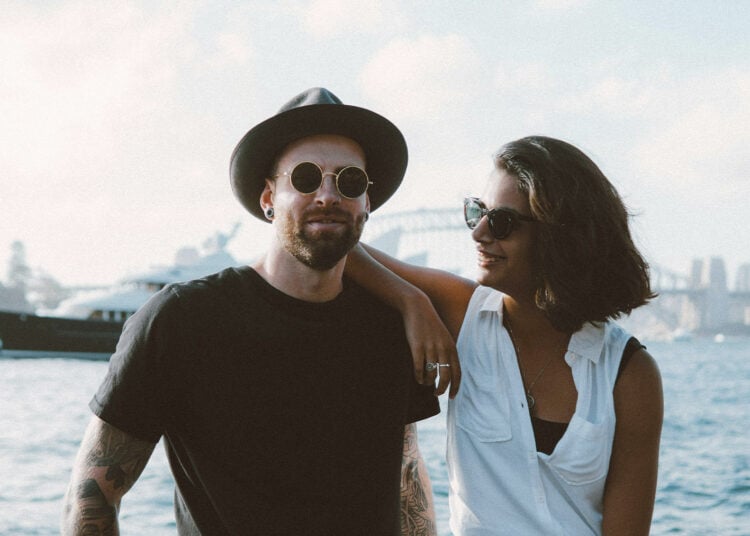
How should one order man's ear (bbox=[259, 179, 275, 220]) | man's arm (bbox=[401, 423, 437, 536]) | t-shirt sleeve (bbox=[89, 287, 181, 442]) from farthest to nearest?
1. man's arm (bbox=[401, 423, 437, 536])
2. man's ear (bbox=[259, 179, 275, 220])
3. t-shirt sleeve (bbox=[89, 287, 181, 442])

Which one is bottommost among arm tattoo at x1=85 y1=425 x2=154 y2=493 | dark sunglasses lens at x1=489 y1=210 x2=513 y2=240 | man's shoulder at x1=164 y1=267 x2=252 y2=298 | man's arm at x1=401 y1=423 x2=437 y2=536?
man's arm at x1=401 y1=423 x2=437 y2=536

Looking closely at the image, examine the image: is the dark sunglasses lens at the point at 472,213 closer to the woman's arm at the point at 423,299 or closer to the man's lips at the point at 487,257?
the man's lips at the point at 487,257

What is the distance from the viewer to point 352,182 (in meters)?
2.29

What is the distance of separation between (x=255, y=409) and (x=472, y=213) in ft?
2.89

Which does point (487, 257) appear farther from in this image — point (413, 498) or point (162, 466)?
point (162, 466)

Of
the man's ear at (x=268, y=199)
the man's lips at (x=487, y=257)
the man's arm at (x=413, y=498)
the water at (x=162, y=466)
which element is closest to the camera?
the man's lips at (x=487, y=257)

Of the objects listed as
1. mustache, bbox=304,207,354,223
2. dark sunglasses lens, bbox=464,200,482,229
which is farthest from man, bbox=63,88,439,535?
dark sunglasses lens, bbox=464,200,482,229

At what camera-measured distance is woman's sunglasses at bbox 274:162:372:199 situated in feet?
7.40

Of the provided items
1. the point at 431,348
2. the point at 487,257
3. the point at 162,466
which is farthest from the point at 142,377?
the point at 162,466

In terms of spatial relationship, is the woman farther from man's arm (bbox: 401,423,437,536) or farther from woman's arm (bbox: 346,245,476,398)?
man's arm (bbox: 401,423,437,536)

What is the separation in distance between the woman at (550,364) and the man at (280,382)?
220mm

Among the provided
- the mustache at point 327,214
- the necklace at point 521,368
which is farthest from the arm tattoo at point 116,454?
the necklace at point 521,368

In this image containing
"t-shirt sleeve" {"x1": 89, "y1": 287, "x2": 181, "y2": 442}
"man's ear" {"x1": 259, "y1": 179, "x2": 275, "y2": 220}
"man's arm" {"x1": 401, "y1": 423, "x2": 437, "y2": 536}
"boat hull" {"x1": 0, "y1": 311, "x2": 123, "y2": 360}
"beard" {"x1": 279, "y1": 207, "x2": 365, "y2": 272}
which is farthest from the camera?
"boat hull" {"x1": 0, "y1": 311, "x2": 123, "y2": 360}

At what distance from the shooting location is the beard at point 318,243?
2216 mm
